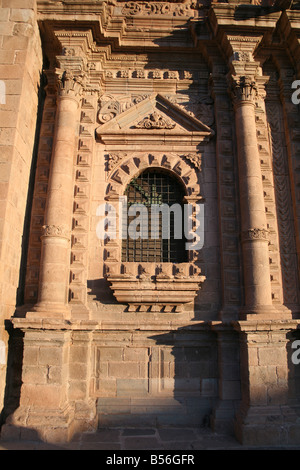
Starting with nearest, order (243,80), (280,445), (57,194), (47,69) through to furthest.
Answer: (280,445) → (57,194) → (243,80) → (47,69)

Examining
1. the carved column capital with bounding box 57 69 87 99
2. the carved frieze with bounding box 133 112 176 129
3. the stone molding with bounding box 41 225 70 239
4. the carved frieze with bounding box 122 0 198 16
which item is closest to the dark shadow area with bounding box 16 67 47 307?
the stone molding with bounding box 41 225 70 239

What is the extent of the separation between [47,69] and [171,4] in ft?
13.6

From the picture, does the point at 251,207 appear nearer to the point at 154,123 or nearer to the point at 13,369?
the point at 154,123

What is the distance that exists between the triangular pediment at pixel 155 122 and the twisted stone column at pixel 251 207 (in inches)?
40.9

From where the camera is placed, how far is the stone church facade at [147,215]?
7.57 meters

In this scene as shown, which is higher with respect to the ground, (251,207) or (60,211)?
(251,207)

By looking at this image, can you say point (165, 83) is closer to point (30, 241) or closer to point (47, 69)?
point (47, 69)

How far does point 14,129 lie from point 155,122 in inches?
145

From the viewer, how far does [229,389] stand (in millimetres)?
7891

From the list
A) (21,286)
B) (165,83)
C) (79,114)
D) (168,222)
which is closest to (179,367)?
(168,222)

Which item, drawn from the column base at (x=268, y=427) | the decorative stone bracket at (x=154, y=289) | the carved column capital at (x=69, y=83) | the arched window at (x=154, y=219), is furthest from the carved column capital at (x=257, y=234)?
the carved column capital at (x=69, y=83)

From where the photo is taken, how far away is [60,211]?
8359 mm

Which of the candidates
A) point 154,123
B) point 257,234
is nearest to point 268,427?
point 257,234

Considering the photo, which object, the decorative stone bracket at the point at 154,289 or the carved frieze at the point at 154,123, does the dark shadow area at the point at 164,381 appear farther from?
the carved frieze at the point at 154,123
